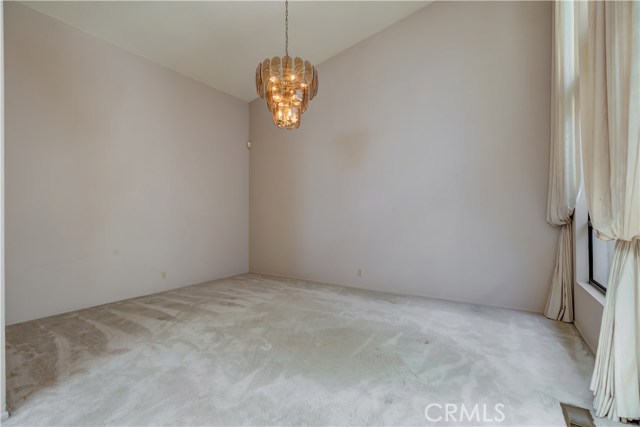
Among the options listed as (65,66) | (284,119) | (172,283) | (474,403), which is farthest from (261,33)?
(474,403)

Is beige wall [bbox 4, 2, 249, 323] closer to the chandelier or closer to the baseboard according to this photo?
the chandelier

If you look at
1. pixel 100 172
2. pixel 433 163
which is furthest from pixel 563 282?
pixel 100 172

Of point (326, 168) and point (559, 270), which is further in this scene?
point (326, 168)

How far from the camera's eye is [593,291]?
2.84 m

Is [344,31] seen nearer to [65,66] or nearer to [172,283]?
[65,66]

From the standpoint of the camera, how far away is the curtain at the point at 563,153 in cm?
309

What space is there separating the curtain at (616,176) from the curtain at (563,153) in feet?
4.69

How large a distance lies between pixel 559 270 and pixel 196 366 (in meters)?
4.03

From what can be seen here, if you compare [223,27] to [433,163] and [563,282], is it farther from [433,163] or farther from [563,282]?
[563,282]

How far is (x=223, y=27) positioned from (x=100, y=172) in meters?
2.61

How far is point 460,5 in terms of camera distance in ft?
13.6

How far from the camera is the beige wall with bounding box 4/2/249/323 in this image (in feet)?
11.1

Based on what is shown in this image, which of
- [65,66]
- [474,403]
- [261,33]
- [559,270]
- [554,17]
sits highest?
[261,33]

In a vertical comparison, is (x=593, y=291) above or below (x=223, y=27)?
below
